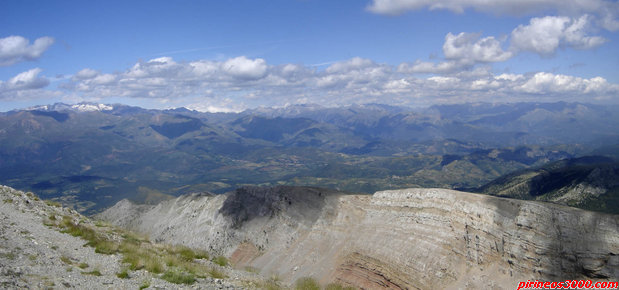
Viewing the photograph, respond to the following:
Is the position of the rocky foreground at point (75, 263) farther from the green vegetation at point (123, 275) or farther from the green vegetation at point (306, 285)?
the green vegetation at point (306, 285)

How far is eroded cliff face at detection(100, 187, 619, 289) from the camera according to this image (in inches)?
1460

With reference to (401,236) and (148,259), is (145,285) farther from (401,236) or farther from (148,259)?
(401,236)

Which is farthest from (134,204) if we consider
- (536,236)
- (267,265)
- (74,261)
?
(536,236)

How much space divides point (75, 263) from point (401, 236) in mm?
38955

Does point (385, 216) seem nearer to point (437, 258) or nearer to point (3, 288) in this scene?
point (437, 258)

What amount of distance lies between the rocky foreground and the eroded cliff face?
25.5 meters

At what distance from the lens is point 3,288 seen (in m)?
14.0

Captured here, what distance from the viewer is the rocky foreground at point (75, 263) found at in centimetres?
1672

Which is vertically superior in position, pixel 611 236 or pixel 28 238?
pixel 28 238

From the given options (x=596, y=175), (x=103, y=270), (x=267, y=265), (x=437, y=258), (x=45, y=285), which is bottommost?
(x=596, y=175)

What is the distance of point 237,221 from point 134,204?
40862 mm

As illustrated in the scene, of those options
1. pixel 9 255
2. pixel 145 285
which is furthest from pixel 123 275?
pixel 9 255

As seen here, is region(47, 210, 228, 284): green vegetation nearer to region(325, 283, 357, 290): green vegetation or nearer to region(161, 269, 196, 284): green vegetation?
region(161, 269, 196, 284): green vegetation

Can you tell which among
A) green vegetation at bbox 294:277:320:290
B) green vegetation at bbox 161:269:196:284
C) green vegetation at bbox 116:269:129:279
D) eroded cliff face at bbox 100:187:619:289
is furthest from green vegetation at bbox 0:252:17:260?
eroded cliff face at bbox 100:187:619:289
